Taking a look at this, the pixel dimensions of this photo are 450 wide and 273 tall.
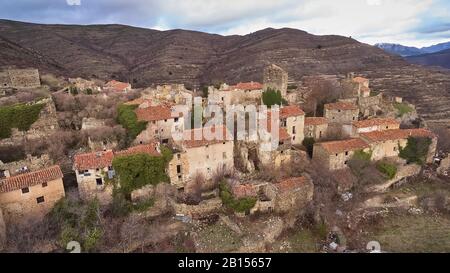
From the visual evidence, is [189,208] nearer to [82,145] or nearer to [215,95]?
[82,145]

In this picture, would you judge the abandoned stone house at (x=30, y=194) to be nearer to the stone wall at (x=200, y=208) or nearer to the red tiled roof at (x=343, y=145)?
the stone wall at (x=200, y=208)

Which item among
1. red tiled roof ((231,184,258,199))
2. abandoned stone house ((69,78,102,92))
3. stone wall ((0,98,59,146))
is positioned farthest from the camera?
abandoned stone house ((69,78,102,92))

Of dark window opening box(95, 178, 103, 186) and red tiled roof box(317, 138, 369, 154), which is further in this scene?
red tiled roof box(317, 138, 369, 154)

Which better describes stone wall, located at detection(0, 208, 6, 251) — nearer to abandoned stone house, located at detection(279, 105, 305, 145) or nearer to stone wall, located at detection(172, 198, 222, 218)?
stone wall, located at detection(172, 198, 222, 218)

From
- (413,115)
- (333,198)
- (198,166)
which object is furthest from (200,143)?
(413,115)

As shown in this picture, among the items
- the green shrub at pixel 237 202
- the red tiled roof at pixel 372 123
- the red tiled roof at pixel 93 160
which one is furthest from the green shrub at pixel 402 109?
the red tiled roof at pixel 93 160

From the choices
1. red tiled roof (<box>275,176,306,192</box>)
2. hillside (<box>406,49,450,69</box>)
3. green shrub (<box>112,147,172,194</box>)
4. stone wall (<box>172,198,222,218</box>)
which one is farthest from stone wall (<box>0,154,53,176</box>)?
hillside (<box>406,49,450,69</box>)
